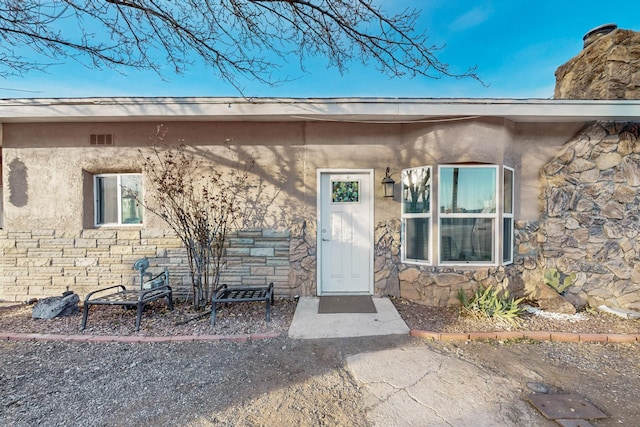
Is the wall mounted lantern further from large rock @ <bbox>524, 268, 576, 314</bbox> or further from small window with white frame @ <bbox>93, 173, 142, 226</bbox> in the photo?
small window with white frame @ <bbox>93, 173, 142, 226</bbox>

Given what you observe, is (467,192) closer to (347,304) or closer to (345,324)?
(347,304)

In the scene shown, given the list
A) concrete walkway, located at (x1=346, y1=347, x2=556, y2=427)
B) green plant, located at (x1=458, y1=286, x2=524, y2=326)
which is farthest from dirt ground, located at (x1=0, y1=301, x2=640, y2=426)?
green plant, located at (x1=458, y1=286, x2=524, y2=326)

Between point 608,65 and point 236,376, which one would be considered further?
point 608,65

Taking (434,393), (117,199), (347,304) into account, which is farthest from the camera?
(117,199)

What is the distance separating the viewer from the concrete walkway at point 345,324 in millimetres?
3109

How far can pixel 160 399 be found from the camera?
2082 millimetres

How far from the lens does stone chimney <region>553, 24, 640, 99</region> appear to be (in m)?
4.14

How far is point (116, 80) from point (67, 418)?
4.09 m

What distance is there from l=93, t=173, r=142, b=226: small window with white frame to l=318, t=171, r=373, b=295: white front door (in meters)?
3.07

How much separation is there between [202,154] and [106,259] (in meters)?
2.31

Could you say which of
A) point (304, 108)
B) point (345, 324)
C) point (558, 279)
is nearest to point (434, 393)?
point (345, 324)

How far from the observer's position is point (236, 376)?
2.37 metres

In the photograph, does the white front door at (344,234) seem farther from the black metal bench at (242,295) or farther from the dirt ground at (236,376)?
the dirt ground at (236,376)

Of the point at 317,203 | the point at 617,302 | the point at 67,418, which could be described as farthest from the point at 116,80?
the point at 617,302
